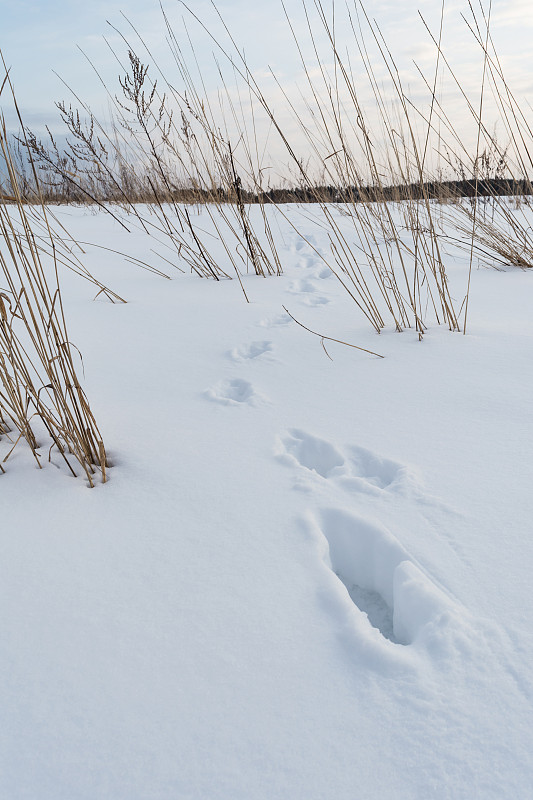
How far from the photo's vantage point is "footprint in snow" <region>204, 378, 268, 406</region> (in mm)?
1169

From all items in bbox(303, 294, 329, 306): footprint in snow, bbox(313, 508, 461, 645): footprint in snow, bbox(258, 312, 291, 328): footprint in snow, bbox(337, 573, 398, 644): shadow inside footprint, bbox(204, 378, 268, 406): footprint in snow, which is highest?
bbox(303, 294, 329, 306): footprint in snow

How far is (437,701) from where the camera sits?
51cm

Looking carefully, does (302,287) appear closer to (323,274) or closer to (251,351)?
(323,274)

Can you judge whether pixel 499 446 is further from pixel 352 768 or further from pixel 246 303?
pixel 246 303

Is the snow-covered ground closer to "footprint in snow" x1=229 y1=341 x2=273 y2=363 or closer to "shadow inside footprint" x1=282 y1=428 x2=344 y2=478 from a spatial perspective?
"shadow inside footprint" x1=282 y1=428 x2=344 y2=478

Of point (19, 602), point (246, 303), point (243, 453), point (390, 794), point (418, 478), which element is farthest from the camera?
point (246, 303)

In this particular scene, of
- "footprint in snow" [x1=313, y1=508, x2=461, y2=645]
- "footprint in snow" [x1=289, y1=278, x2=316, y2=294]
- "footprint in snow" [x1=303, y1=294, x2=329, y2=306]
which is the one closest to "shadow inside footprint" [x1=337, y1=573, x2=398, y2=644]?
"footprint in snow" [x1=313, y1=508, x2=461, y2=645]

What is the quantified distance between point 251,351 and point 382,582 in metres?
0.88

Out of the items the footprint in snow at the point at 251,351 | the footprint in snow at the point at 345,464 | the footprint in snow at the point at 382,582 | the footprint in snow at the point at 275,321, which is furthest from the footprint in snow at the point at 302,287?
the footprint in snow at the point at 382,582

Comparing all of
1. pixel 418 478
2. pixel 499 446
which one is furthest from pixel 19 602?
pixel 499 446

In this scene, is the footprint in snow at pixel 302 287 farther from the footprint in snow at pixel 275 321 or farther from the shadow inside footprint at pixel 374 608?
the shadow inside footprint at pixel 374 608

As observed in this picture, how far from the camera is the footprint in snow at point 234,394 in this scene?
3.84 feet

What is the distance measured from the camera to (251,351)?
4.86 ft

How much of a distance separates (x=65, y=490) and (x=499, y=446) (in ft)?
2.43
